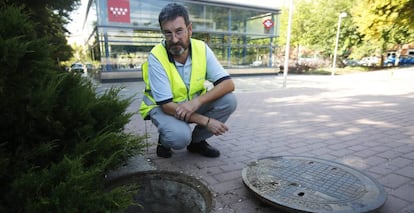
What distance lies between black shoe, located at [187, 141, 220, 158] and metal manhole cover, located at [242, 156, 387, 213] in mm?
545

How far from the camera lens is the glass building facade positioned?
1400 centimetres

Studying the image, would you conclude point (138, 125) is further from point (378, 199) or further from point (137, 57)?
point (137, 57)

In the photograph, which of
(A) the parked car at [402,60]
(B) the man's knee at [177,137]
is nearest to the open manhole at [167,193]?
(B) the man's knee at [177,137]

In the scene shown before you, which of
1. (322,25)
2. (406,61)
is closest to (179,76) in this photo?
(322,25)

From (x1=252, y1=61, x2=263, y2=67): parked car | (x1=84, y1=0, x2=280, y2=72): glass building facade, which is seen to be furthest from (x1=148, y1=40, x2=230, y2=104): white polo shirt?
(x1=252, y1=61, x2=263, y2=67): parked car

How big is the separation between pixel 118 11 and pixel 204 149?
13.5m

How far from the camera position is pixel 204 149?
9.00ft

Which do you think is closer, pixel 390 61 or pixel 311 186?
pixel 311 186

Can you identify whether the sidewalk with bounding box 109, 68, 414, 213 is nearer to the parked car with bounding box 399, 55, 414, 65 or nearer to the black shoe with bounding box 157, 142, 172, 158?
the black shoe with bounding box 157, 142, 172, 158

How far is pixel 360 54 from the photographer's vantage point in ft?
77.8

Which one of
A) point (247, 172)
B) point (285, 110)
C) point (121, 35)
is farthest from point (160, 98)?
point (121, 35)

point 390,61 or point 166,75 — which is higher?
point 390,61

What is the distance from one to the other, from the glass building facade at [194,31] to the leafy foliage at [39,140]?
13765 millimetres

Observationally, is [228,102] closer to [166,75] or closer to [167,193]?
[166,75]
